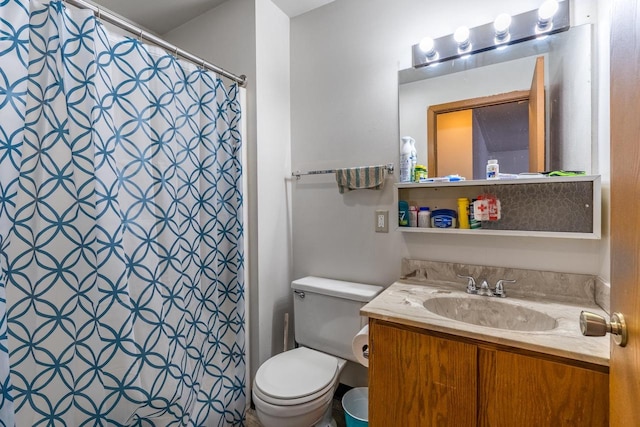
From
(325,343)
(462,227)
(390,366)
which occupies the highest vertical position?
(462,227)

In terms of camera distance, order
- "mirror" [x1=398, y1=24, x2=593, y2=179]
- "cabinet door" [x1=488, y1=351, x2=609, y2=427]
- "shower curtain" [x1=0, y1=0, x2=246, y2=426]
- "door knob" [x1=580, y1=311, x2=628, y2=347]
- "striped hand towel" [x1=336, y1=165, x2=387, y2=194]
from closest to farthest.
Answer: "door knob" [x1=580, y1=311, x2=628, y2=347], "cabinet door" [x1=488, y1=351, x2=609, y2=427], "shower curtain" [x1=0, y1=0, x2=246, y2=426], "mirror" [x1=398, y1=24, x2=593, y2=179], "striped hand towel" [x1=336, y1=165, x2=387, y2=194]

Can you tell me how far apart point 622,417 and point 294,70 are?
6.89 ft

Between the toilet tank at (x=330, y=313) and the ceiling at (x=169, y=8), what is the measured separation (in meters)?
1.72

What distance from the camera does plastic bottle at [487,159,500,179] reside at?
130 centimetres

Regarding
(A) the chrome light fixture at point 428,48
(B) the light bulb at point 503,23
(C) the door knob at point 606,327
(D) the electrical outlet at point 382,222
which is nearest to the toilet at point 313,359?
(D) the electrical outlet at point 382,222

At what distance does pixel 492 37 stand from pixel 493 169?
0.62 m

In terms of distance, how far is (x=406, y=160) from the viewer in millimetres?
1532

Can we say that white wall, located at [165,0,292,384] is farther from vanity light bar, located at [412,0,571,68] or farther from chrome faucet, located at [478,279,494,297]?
chrome faucet, located at [478,279,494,297]

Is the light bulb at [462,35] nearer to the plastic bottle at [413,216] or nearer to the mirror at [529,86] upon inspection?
the mirror at [529,86]

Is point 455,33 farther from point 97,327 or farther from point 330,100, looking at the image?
point 97,327

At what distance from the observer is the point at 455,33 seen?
1.41 m

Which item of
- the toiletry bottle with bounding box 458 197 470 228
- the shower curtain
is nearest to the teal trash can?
the shower curtain

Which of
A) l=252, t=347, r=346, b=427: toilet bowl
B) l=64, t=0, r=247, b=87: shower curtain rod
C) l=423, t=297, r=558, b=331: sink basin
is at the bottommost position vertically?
l=252, t=347, r=346, b=427: toilet bowl

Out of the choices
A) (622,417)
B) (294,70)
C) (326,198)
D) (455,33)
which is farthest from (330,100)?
(622,417)
